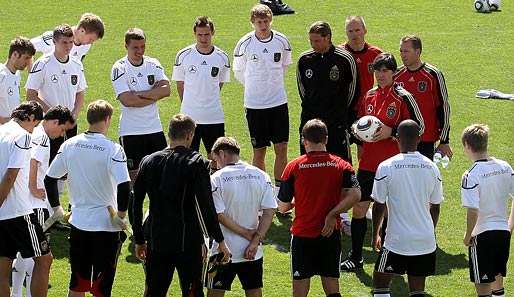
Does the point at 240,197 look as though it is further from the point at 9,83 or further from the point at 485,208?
the point at 9,83

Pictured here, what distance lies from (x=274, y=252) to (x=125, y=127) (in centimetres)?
214

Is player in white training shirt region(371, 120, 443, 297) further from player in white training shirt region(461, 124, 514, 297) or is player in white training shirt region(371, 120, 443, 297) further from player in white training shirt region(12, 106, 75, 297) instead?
player in white training shirt region(12, 106, 75, 297)

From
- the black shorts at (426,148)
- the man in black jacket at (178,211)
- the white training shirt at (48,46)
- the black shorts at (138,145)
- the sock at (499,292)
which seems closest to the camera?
the man in black jacket at (178,211)

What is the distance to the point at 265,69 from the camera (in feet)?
42.8

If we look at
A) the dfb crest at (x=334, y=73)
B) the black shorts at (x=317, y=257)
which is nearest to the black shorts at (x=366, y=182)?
the dfb crest at (x=334, y=73)

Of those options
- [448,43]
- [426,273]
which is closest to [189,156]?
[426,273]

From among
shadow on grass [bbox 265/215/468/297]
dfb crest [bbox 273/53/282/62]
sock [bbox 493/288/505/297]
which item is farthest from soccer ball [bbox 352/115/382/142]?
dfb crest [bbox 273/53/282/62]

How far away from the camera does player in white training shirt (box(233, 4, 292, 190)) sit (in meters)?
13.0

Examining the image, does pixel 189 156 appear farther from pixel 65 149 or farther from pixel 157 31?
pixel 157 31

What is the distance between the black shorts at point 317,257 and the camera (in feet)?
29.9

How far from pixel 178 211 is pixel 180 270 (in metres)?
0.47

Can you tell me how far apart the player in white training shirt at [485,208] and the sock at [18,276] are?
3812 millimetres

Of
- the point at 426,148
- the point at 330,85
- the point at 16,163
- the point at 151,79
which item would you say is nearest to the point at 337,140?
the point at 330,85

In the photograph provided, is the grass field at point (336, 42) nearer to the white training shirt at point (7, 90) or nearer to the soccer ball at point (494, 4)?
the soccer ball at point (494, 4)
